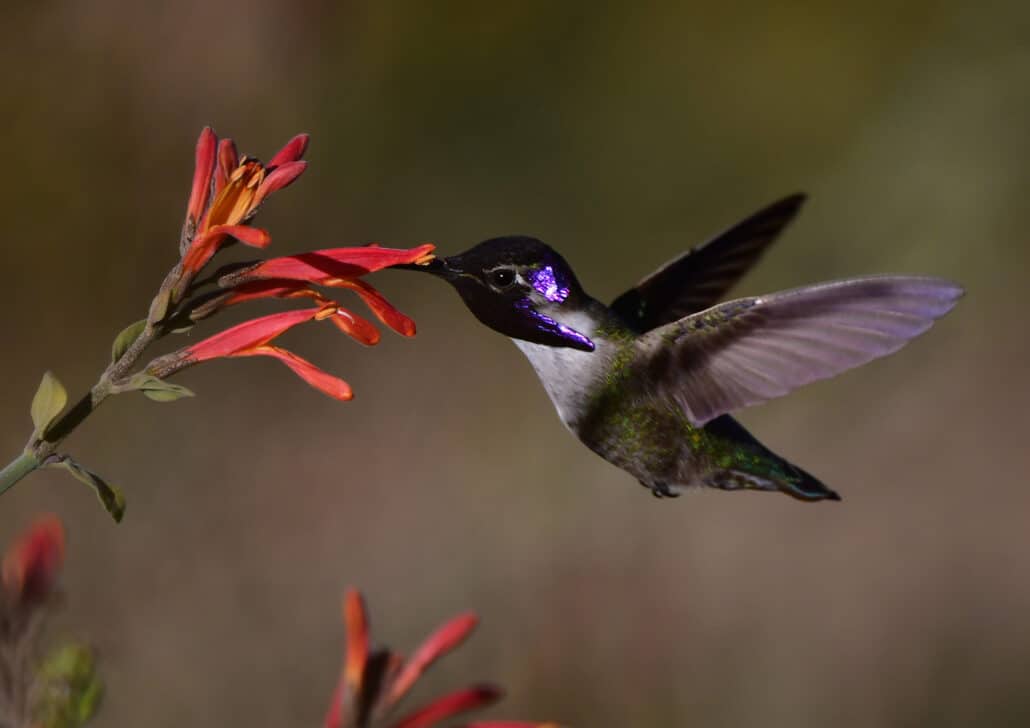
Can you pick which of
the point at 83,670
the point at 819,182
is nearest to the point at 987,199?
the point at 819,182

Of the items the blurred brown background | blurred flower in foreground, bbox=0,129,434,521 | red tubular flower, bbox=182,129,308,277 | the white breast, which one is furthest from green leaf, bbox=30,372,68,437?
the blurred brown background

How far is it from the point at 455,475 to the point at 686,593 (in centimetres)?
136

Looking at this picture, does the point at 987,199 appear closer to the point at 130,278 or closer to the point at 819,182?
the point at 819,182

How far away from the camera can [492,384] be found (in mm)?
6738

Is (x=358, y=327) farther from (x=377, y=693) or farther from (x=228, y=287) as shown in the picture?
(x=377, y=693)

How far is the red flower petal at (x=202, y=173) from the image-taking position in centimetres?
174

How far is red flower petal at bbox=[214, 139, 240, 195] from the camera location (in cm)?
171

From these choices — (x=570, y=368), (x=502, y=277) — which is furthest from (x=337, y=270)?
(x=570, y=368)

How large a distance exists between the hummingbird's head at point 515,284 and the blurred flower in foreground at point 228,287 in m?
0.18

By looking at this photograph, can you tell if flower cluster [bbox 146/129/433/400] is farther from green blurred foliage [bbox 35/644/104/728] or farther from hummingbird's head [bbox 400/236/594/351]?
green blurred foliage [bbox 35/644/104/728]

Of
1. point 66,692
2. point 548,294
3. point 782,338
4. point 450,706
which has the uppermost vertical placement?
point 548,294

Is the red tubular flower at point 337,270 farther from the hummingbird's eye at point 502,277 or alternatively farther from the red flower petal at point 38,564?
the red flower petal at point 38,564

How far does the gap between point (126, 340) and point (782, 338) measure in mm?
1171

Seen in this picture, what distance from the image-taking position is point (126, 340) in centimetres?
159
